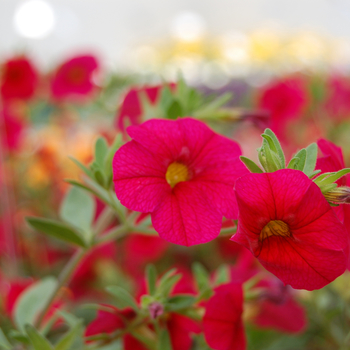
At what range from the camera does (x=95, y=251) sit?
2.07ft

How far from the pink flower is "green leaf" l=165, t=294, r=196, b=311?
0.45 metres

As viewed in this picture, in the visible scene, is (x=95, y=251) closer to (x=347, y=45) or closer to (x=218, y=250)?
(x=218, y=250)

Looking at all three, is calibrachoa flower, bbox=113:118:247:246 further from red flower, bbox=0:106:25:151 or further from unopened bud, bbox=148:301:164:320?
red flower, bbox=0:106:25:151

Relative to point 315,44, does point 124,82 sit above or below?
above

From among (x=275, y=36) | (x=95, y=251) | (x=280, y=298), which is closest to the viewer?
(x=280, y=298)

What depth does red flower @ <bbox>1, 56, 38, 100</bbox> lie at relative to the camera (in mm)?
673

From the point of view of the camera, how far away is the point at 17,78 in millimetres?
682

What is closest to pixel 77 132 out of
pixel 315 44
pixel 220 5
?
pixel 315 44

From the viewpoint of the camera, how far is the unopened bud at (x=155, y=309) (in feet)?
0.86

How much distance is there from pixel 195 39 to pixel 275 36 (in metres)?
0.78

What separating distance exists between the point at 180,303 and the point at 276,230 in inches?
4.0

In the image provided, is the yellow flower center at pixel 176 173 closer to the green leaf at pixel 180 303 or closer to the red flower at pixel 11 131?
the green leaf at pixel 180 303

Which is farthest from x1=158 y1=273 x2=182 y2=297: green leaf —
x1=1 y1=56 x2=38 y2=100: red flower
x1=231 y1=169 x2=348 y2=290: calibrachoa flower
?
x1=1 y1=56 x2=38 y2=100: red flower

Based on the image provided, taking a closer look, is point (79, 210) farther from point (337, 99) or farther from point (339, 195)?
point (337, 99)
